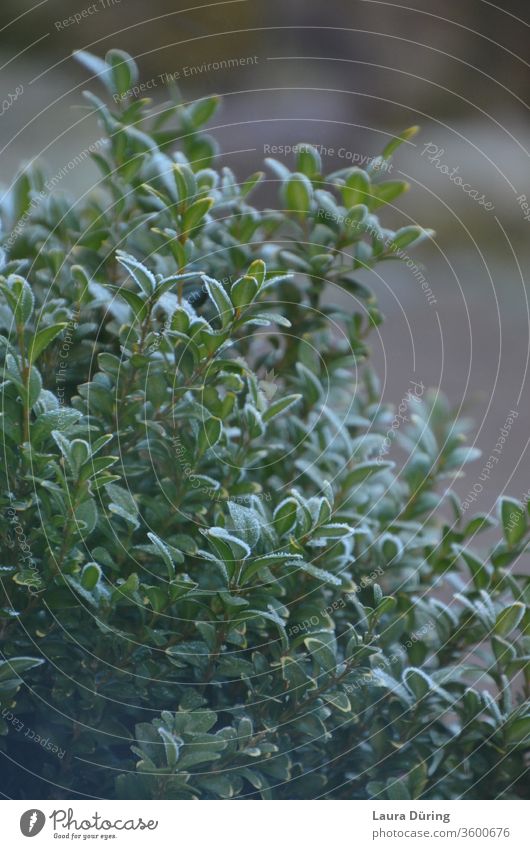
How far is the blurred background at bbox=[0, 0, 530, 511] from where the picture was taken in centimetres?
52

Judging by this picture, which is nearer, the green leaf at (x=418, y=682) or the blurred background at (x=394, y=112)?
the green leaf at (x=418, y=682)

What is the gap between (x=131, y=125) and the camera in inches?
16.4

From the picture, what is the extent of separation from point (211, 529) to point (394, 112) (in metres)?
0.37

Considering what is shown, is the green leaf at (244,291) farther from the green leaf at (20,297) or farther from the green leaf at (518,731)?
the green leaf at (518,731)

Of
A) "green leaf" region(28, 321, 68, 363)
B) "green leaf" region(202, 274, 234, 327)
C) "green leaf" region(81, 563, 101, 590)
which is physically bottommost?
"green leaf" region(81, 563, 101, 590)

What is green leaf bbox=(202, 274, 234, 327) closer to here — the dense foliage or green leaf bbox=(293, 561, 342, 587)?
the dense foliage

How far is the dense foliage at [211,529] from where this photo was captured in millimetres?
354

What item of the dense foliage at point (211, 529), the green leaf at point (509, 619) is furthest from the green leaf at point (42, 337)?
the green leaf at point (509, 619)

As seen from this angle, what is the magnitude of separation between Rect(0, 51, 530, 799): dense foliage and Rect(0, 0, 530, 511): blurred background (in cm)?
9

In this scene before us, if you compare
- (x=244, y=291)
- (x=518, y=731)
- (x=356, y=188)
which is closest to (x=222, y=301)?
(x=244, y=291)
